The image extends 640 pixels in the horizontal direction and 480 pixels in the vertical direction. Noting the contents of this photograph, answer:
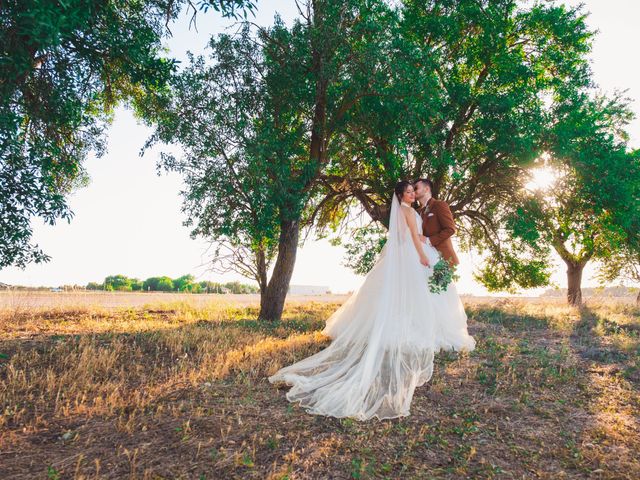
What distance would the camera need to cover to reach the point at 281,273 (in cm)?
1484

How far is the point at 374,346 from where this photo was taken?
7.61 metres

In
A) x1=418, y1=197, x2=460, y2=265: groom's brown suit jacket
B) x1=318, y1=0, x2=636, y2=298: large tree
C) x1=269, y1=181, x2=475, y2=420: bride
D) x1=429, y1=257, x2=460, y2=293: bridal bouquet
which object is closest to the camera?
x1=269, y1=181, x2=475, y2=420: bride

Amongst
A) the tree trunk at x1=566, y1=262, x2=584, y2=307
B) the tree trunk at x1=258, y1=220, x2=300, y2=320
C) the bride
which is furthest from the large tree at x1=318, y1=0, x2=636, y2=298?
the tree trunk at x1=566, y1=262, x2=584, y2=307

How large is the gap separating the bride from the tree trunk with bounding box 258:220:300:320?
16.4 ft

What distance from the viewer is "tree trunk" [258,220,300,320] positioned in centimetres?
1462

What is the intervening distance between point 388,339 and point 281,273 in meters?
7.40

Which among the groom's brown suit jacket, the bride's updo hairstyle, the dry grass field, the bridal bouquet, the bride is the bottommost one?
the dry grass field

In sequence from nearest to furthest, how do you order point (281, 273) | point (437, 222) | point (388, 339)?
point (388, 339) < point (437, 222) < point (281, 273)

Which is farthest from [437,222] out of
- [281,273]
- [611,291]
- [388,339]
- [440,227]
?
[611,291]

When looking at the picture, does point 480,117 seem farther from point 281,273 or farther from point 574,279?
point 574,279

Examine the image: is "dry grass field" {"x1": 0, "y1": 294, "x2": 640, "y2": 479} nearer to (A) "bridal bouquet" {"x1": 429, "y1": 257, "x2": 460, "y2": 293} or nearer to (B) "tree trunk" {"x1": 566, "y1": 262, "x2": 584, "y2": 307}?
(A) "bridal bouquet" {"x1": 429, "y1": 257, "x2": 460, "y2": 293}

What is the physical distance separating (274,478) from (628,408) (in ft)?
18.1

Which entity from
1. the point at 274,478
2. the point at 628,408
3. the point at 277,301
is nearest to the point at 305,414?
the point at 274,478

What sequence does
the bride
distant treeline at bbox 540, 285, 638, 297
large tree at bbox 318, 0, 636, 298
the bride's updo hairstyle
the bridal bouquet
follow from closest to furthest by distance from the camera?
1. the bride
2. the bridal bouquet
3. the bride's updo hairstyle
4. large tree at bbox 318, 0, 636, 298
5. distant treeline at bbox 540, 285, 638, 297
